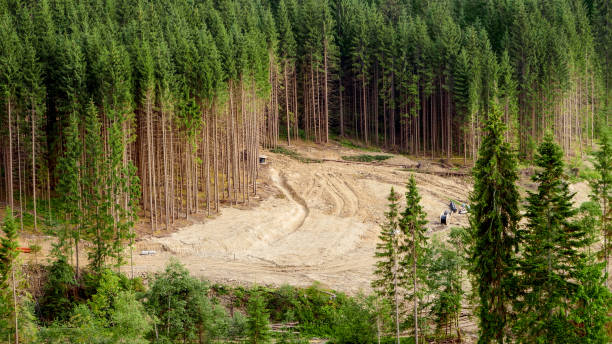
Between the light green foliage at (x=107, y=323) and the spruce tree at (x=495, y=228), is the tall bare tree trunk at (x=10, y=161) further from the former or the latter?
the spruce tree at (x=495, y=228)

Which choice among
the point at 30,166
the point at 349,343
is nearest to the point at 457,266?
the point at 349,343

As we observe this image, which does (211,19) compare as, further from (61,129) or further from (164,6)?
(61,129)

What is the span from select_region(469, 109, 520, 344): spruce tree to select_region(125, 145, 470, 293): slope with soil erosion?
50.6 feet

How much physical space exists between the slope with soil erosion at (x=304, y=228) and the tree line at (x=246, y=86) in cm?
350

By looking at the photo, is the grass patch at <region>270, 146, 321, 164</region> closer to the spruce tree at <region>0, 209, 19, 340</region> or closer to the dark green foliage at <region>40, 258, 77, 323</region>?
the dark green foliage at <region>40, 258, 77, 323</region>

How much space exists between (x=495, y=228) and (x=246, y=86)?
4294 centimetres

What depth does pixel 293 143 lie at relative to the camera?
89938mm

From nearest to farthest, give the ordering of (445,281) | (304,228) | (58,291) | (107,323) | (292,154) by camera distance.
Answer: (107,323) < (445,281) < (58,291) < (304,228) < (292,154)

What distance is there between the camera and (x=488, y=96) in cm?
8638

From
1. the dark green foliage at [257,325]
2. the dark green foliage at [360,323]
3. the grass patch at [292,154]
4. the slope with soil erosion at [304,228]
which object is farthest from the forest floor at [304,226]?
the dark green foliage at [257,325]

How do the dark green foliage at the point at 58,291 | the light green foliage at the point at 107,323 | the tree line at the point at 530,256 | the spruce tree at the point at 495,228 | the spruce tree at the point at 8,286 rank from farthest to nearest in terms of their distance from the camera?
1. the dark green foliage at the point at 58,291
2. the spruce tree at the point at 8,286
3. the light green foliage at the point at 107,323
4. the spruce tree at the point at 495,228
5. the tree line at the point at 530,256

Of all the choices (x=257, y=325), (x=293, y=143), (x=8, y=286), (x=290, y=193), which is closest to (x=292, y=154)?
(x=293, y=143)

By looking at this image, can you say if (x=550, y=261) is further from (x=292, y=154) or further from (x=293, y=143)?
(x=293, y=143)

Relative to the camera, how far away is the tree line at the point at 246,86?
A: 57500mm
